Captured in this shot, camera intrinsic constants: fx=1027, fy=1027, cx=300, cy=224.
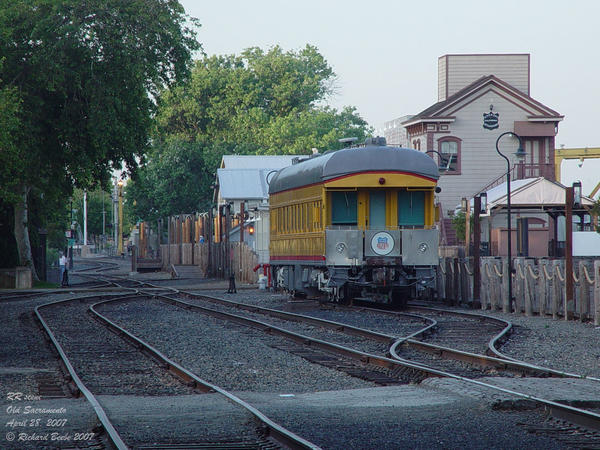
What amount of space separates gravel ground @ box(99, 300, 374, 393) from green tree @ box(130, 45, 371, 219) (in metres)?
60.2

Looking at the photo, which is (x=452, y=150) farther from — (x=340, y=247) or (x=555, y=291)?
(x=555, y=291)

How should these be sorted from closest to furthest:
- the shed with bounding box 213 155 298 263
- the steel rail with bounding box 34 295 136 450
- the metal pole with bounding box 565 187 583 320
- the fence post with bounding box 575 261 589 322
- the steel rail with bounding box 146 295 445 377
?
the steel rail with bounding box 34 295 136 450 < the steel rail with bounding box 146 295 445 377 < the fence post with bounding box 575 261 589 322 < the metal pole with bounding box 565 187 583 320 < the shed with bounding box 213 155 298 263

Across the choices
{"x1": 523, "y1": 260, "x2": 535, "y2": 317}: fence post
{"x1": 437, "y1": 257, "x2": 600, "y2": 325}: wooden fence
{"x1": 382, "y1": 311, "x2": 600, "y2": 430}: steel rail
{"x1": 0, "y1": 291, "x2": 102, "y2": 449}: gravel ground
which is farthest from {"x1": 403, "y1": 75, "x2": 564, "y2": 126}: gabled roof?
{"x1": 382, "y1": 311, "x2": 600, "y2": 430}: steel rail

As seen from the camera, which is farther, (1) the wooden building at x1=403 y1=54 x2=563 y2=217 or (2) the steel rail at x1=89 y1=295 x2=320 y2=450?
(1) the wooden building at x1=403 y1=54 x2=563 y2=217

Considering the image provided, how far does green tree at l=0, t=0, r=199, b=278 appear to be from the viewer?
3775cm

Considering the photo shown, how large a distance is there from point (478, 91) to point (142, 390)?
43960 millimetres

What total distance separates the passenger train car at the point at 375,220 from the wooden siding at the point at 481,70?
31.4 m

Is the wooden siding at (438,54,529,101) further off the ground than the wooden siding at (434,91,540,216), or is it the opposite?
the wooden siding at (438,54,529,101)

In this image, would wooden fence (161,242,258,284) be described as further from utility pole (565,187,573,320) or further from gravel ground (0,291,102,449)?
gravel ground (0,291,102,449)

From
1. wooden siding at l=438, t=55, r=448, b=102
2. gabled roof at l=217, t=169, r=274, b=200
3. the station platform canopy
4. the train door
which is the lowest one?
the train door

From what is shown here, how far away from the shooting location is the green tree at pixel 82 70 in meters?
37.8

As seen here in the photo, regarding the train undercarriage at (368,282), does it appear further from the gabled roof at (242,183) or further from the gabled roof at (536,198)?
the gabled roof at (242,183)

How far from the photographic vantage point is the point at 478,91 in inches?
2099

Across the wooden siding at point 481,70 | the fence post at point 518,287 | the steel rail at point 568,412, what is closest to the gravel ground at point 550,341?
the fence post at point 518,287
